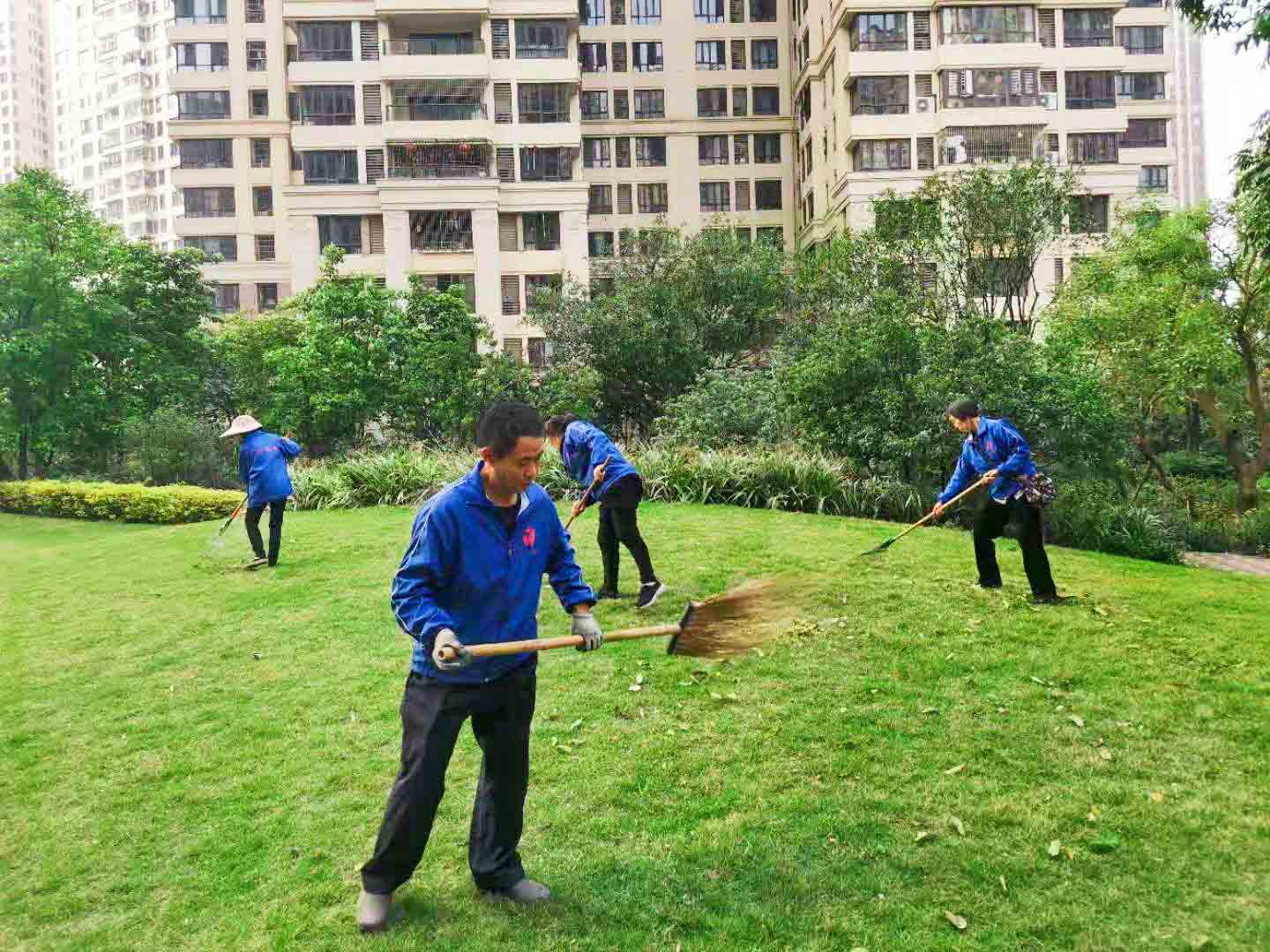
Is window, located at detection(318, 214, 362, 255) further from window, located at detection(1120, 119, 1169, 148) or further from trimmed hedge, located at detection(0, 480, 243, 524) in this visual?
window, located at detection(1120, 119, 1169, 148)

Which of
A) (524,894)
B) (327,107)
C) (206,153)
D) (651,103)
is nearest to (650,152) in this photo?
(651,103)

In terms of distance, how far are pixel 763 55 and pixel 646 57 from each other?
679cm

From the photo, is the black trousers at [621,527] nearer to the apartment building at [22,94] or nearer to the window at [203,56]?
the window at [203,56]

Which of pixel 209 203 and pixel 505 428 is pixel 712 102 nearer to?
pixel 209 203

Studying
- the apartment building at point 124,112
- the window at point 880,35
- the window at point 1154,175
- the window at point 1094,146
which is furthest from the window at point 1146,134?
the apartment building at point 124,112

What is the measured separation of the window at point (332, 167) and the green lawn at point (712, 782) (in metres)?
40.3

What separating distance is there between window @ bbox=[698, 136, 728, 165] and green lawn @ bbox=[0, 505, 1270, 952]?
1999 inches

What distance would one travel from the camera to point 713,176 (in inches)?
2291

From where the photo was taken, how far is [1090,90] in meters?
49.8

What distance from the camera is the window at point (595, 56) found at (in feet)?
188

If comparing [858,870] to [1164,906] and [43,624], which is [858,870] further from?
[43,624]

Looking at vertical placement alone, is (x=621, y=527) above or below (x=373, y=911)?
above

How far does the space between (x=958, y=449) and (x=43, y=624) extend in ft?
44.1

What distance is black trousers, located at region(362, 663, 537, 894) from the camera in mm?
4312
